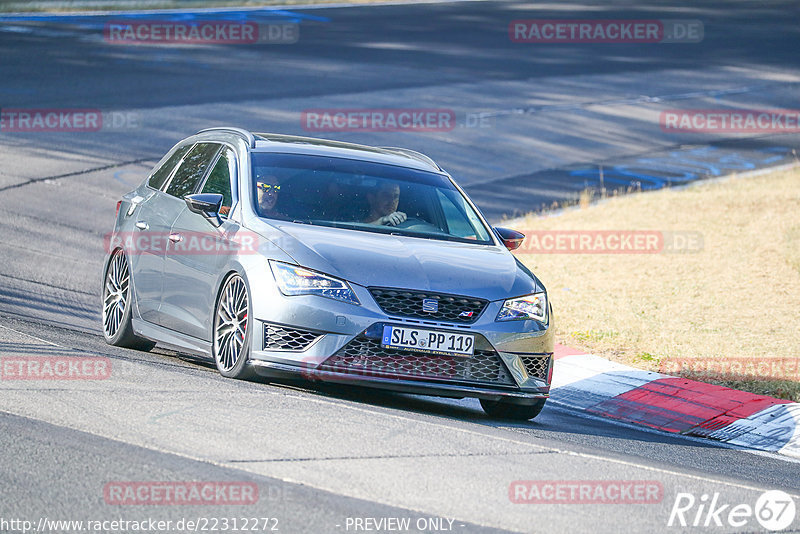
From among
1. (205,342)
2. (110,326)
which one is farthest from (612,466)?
(110,326)

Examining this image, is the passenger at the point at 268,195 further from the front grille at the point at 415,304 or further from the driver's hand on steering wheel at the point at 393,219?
the front grille at the point at 415,304

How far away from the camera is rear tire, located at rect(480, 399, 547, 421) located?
320 inches

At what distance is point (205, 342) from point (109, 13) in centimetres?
2775

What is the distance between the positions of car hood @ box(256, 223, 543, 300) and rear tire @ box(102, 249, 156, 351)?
198cm

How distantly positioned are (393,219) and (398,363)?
1558 mm

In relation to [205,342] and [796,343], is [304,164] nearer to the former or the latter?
[205,342]

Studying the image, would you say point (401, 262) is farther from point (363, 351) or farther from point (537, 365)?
point (537, 365)

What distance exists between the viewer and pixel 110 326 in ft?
32.0

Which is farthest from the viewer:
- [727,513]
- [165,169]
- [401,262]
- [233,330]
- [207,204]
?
[165,169]

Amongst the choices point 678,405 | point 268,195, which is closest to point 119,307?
point 268,195

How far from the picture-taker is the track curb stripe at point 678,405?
875 cm

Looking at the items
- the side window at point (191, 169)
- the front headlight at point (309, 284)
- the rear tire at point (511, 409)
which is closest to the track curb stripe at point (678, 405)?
the rear tire at point (511, 409)

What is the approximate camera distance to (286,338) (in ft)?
24.4

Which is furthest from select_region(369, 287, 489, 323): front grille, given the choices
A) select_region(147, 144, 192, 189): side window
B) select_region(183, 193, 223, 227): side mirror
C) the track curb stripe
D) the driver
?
select_region(147, 144, 192, 189): side window
